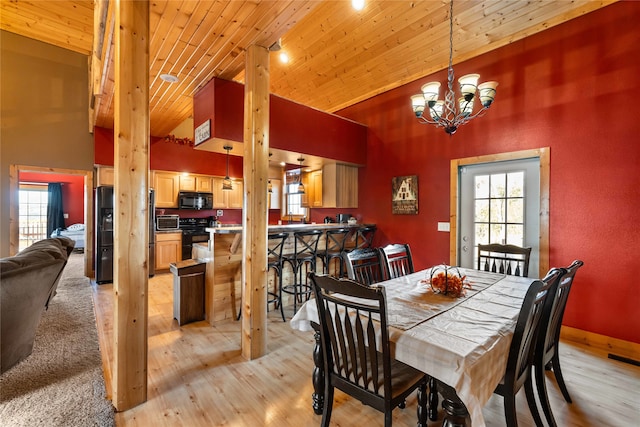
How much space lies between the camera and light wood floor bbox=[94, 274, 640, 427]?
1.79 m

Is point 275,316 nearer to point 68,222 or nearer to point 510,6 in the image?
point 510,6

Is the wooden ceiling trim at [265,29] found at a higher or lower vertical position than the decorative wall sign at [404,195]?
higher

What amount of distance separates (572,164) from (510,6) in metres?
1.77

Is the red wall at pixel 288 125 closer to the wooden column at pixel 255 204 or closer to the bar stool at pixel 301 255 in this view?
the wooden column at pixel 255 204

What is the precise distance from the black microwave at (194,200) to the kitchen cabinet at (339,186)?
291 cm

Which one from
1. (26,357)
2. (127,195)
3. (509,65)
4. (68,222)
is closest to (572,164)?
(509,65)

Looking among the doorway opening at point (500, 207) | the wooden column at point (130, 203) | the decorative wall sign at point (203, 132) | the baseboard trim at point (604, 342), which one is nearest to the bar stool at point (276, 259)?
the decorative wall sign at point (203, 132)

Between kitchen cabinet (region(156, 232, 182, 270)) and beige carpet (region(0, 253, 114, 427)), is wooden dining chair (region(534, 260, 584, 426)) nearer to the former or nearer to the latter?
beige carpet (region(0, 253, 114, 427))

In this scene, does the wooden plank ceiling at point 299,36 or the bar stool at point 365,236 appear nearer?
the wooden plank ceiling at point 299,36

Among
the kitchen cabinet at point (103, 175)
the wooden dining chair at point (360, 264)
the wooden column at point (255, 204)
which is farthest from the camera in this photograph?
the kitchen cabinet at point (103, 175)

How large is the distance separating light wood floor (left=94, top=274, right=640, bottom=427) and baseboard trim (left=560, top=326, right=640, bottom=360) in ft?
0.39

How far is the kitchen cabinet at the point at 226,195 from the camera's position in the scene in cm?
661

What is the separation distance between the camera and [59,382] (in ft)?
6.96

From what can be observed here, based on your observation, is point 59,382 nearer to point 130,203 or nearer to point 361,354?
point 130,203
